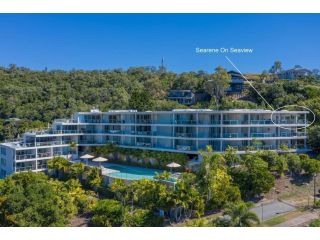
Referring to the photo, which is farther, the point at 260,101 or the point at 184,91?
the point at 184,91

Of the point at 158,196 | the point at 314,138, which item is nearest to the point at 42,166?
the point at 158,196

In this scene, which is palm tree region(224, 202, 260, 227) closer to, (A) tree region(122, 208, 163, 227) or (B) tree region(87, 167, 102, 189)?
(A) tree region(122, 208, 163, 227)

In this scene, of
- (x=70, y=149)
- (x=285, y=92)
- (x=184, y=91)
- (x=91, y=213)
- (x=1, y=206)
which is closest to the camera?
(x=1, y=206)

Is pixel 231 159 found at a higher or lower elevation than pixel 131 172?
higher

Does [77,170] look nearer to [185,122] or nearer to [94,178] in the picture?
[94,178]

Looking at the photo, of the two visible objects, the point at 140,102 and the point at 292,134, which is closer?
the point at 292,134

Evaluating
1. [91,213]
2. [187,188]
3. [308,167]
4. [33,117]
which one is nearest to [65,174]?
[91,213]

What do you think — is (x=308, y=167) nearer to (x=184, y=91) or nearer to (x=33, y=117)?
(x=184, y=91)

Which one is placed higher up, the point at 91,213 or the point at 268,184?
the point at 268,184
